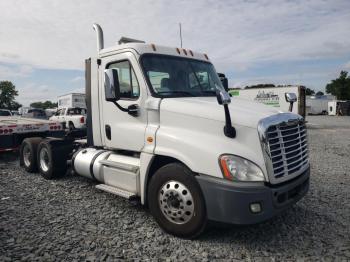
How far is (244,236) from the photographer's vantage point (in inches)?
169

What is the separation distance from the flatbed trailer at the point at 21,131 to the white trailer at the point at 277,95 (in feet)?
53.2

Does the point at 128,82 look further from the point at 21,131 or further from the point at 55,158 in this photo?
the point at 21,131

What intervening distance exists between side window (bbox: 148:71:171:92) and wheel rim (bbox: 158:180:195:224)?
1.46 meters

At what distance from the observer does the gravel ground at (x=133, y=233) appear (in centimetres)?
381

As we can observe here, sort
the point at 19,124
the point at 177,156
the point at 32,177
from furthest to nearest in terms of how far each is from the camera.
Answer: the point at 19,124
the point at 32,177
the point at 177,156

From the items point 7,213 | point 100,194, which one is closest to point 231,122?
point 100,194

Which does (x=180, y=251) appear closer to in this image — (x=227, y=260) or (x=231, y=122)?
(x=227, y=260)

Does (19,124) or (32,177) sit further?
(19,124)

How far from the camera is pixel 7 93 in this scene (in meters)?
92.0

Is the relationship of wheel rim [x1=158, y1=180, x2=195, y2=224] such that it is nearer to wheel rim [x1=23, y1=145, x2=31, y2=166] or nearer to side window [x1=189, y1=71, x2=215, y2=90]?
side window [x1=189, y1=71, x2=215, y2=90]

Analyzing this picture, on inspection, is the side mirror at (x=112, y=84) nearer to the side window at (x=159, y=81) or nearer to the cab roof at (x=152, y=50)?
the side window at (x=159, y=81)

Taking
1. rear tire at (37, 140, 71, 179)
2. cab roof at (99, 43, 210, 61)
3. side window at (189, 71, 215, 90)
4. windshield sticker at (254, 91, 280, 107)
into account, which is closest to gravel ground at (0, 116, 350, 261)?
rear tire at (37, 140, 71, 179)

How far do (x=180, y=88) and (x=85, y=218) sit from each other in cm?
251

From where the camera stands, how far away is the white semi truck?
370 centimetres
